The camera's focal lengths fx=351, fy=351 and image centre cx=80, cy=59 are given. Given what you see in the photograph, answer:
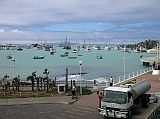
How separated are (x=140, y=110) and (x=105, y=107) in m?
5.11

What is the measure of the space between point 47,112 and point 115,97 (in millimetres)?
5197

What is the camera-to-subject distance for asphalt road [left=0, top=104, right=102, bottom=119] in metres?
23.9

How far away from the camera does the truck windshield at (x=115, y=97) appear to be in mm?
23297

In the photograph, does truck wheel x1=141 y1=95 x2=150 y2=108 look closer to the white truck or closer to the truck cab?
the white truck

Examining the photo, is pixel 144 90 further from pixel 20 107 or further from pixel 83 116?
pixel 20 107

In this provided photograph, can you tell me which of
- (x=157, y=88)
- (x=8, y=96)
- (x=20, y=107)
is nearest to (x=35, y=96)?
(x=8, y=96)

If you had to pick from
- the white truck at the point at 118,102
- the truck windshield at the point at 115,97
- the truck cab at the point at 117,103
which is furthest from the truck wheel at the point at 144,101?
the truck windshield at the point at 115,97

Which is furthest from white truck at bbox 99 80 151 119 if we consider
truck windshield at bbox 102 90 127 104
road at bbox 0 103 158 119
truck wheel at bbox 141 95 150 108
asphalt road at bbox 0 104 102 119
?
truck wheel at bbox 141 95 150 108

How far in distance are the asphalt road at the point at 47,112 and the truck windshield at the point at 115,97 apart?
1668mm

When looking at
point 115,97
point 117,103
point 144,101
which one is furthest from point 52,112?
point 144,101

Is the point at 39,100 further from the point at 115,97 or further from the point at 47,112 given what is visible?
the point at 115,97

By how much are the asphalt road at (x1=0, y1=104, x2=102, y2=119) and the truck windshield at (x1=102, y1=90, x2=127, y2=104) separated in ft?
5.47

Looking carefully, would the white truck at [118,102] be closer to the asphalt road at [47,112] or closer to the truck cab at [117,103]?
the truck cab at [117,103]

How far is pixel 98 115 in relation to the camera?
24938mm
